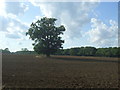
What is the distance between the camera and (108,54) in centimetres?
13338

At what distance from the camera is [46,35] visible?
2928 inches

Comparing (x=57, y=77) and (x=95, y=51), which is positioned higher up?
(x=95, y=51)

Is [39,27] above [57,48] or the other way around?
above

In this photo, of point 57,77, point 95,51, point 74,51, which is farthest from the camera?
point 74,51

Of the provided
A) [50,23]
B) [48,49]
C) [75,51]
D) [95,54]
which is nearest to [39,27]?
[50,23]

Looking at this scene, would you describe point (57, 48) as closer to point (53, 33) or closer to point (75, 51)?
point (53, 33)

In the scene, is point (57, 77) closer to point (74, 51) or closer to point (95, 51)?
point (95, 51)

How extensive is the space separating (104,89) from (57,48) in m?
60.6

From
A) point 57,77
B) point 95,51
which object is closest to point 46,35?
point 57,77

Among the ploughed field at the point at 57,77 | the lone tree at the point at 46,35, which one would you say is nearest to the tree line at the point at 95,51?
the lone tree at the point at 46,35

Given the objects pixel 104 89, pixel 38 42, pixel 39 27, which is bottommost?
pixel 104 89

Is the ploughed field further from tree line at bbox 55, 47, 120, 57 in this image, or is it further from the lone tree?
tree line at bbox 55, 47, 120, 57

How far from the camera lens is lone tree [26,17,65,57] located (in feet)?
241

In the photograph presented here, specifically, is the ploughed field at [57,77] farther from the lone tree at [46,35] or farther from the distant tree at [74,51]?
the distant tree at [74,51]
